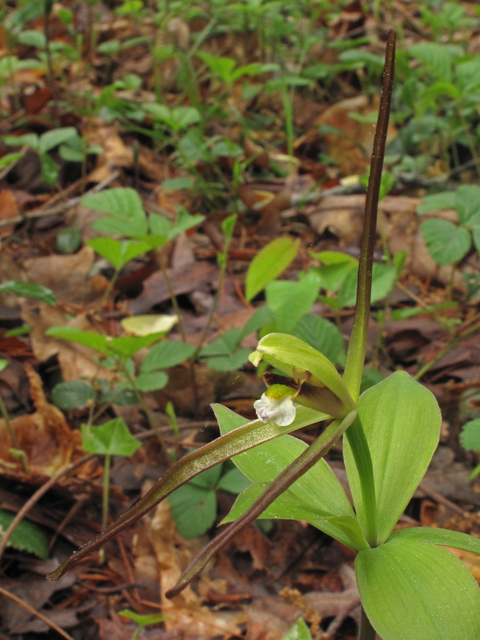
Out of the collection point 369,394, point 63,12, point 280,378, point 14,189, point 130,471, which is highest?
point 63,12

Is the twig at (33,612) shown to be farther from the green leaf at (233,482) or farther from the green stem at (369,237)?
the green stem at (369,237)

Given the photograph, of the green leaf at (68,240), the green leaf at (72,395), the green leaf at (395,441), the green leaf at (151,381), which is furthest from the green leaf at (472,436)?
the green leaf at (68,240)

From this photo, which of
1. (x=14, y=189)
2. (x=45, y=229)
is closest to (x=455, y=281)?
(x=45, y=229)

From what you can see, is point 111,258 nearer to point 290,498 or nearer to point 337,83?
point 290,498

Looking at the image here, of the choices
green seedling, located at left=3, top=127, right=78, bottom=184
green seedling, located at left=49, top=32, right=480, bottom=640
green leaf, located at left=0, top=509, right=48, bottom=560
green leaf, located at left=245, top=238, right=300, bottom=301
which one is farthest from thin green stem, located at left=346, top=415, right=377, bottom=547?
green seedling, located at left=3, top=127, right=78, bottom=184

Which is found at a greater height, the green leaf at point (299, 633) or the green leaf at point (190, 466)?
the green leaf at point (190, 466)

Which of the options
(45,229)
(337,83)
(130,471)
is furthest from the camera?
(337,83)
